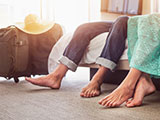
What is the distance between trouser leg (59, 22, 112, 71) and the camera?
60.5 inches

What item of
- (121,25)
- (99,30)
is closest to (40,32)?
(99,30)

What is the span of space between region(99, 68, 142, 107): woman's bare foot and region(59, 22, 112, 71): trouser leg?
44 centimetres

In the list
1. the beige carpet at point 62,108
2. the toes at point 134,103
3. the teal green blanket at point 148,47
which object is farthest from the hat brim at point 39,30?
the toes at point 134,103

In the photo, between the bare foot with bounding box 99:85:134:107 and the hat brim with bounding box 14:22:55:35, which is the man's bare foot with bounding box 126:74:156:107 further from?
the hat brim with bounding box 14:22:55:35

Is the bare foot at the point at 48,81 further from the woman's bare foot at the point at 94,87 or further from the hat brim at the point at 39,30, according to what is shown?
the hat brim at the point at 39,30

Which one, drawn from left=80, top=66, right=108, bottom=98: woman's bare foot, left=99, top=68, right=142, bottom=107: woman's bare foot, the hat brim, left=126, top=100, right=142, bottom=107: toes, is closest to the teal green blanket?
left=99, top=68, right=142, bottom=107: woman's bare foot

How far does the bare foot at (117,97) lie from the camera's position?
1103 mm

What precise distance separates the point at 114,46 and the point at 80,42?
0.25 m

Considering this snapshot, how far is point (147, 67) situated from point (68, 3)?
243 centimetres

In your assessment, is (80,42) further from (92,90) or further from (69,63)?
(92,90)

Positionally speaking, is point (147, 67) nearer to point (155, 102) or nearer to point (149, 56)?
point (149, 56)

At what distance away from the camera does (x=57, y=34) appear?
2059 mm

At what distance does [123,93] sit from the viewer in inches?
45.2

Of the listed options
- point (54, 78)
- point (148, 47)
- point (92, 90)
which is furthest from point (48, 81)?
point (148, 47)
